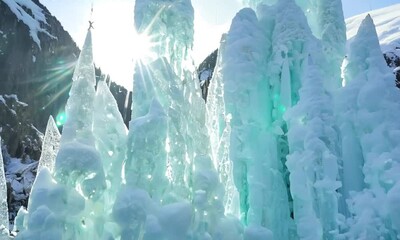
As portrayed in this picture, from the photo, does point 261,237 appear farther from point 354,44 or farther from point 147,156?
point 354,44

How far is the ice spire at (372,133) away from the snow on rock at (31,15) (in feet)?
189

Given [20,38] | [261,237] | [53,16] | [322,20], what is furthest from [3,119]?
[261,237]

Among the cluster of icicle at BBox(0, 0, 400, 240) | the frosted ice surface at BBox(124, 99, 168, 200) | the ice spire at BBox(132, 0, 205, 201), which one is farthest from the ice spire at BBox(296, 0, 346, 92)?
the frosted ice surface at BBox(124, 99, 168, 200)

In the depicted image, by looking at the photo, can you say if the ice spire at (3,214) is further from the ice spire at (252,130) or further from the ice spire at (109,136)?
the ice spire at (252,130)

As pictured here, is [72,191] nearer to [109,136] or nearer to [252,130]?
[109,136]

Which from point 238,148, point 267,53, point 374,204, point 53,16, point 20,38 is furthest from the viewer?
point 53,16

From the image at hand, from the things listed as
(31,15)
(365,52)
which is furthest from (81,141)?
(31,15)

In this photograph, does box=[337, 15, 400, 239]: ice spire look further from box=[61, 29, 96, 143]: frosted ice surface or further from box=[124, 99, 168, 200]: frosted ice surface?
box=[61, 29, 96, 143]: frosted ice surface

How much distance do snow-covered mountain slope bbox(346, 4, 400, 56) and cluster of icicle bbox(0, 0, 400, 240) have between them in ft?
110

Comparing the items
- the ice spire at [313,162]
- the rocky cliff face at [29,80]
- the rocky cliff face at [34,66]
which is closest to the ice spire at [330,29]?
the ice spire at [313,162]

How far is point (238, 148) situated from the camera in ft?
40.2

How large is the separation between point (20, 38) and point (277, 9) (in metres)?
55.0

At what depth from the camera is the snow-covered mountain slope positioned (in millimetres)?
47072

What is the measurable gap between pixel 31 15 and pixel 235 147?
202ft
